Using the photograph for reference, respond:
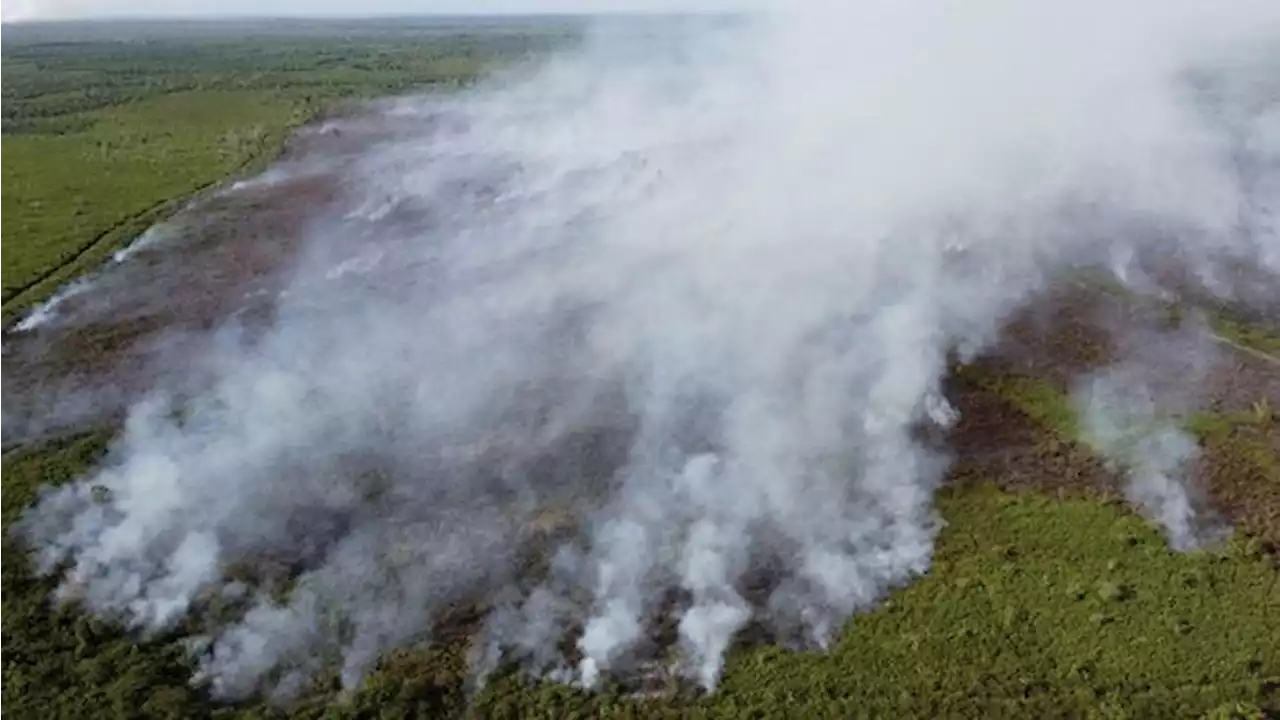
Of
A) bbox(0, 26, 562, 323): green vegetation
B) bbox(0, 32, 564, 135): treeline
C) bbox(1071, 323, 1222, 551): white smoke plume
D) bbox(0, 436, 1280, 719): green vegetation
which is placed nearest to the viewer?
bbox(0, 436, 1280, 719): green vegetation

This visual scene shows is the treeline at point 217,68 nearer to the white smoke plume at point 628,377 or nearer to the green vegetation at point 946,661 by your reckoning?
the white smoke plume at point 628,377

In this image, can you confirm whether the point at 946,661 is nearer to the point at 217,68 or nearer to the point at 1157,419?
the point at 1157,419

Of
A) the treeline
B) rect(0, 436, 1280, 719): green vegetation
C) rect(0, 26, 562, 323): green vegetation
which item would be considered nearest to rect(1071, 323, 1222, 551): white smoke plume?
rect(0, 436, 1280, 719): green vegetation

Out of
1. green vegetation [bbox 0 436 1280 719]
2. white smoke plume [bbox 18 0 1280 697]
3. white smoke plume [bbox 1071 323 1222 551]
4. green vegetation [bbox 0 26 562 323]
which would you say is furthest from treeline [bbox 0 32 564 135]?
white smoke plume [bbox 1071 323 1222 551]

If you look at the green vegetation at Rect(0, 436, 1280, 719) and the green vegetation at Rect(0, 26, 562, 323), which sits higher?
the green vegetation at Rect(0, 26, 562, 323)

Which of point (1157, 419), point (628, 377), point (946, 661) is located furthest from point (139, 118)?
point (946, 661)

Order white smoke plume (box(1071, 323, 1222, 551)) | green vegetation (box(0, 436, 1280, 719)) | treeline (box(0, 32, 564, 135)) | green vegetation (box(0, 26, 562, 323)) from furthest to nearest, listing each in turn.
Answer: treeline (box(0, 32, 564, 135)), green vegetation (box(0, 26, 562, 323)), white smoke plume (box(1071, 323, 1222, 551)), green vegetation (box(0, 436, 1280, 719))

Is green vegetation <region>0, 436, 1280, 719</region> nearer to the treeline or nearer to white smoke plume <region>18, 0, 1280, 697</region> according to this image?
white smoke plume <region>18, 0, 1280, 697</region>

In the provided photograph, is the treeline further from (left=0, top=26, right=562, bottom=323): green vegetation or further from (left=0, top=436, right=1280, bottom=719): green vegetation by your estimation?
(left=0, top=436, right=1280, bottom=719): green vegetation

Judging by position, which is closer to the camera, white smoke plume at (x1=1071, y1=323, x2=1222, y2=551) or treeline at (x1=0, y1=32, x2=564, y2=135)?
white smoke plume at (x1=1071, y1=323, x2=1222, y2=551)
